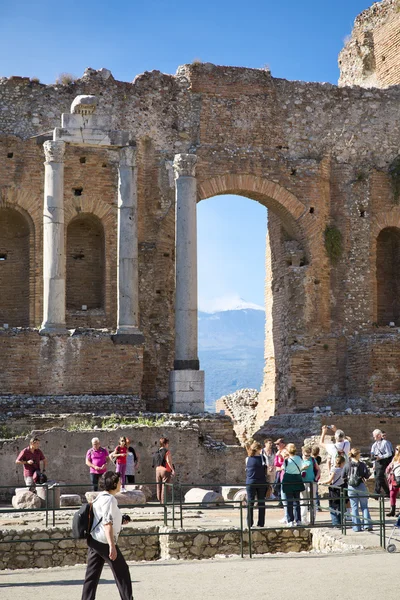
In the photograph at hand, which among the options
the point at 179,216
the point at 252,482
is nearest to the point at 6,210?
the point at 179,216

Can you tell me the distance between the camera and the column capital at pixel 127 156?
2642 cm

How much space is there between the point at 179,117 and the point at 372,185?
5.79 meters

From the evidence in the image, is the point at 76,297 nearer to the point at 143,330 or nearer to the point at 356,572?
the point at 143,330

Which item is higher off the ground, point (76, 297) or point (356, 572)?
point (76, 297)

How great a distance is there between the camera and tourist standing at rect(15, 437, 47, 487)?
18.9 metres

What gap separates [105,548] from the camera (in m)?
10.0

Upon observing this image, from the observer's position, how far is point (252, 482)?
16.5 metres

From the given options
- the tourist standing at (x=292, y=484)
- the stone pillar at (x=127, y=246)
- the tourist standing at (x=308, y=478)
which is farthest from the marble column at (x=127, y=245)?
the tourist standing at (x=292, y=484)

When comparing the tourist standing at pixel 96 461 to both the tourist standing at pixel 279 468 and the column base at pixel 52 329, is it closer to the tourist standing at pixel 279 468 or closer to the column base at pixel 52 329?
the tourist standing at pixel 279 468

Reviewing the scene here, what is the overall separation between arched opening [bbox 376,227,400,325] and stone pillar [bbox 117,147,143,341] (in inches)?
316

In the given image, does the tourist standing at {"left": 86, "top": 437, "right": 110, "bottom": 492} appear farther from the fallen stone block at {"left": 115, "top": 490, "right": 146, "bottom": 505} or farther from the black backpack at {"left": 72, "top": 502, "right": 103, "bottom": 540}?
the black backpack at {"left": 72, "top": 502, "right": 103, "bottom": 540}

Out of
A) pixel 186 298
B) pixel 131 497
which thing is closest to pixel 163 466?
pixel 131 497

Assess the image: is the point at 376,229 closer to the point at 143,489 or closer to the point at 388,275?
the point at 388,275

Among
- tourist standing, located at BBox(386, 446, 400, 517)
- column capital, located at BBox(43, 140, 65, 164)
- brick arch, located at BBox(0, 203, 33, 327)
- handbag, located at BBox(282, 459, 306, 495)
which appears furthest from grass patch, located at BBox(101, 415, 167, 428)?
column capital, located at BBox(43, 140, 65, 164)
